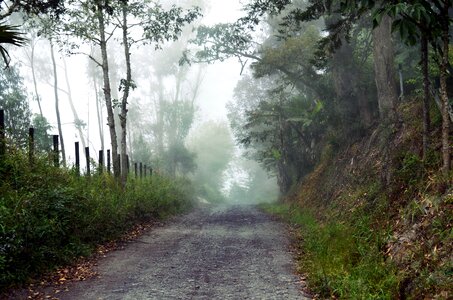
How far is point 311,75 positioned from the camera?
21.3 m

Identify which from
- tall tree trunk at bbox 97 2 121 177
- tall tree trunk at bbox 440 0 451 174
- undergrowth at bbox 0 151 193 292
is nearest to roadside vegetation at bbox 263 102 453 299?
tall tree trunk at bbox 440 0 451 174

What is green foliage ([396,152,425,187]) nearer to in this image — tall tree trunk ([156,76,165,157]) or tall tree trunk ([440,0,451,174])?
tall tree trunk ([440,0,451,174])

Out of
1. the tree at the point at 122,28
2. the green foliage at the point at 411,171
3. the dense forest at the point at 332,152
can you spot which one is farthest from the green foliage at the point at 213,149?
the green foliage at the point at 411,171

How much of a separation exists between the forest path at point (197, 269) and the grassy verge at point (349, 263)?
37cm

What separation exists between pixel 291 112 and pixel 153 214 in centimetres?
1194

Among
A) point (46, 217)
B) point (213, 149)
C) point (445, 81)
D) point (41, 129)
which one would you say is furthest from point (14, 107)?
point (213, 149)

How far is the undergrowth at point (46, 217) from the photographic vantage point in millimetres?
6184

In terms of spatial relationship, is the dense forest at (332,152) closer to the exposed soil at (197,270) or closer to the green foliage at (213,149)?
the exposed soil at (197,270)

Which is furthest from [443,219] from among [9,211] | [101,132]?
[101,132]

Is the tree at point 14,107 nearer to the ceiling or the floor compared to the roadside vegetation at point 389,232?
nearer to the ceiling

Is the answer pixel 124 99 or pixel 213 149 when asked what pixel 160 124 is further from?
pixel 124 99

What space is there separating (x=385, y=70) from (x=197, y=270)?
904 centimetres

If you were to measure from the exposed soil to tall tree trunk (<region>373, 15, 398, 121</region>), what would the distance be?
5.18 m

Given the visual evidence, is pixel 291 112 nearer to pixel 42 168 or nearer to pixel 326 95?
pixel 326 95
